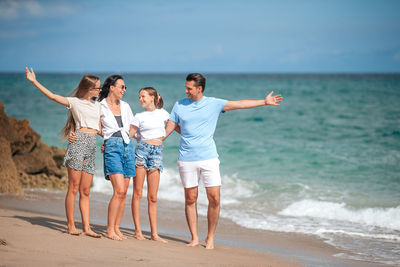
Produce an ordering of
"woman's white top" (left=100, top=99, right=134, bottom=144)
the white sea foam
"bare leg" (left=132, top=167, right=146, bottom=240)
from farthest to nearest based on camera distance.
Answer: the white sea foam, "bare leg" (left=132, top=167, right=146, bottom=240), "woman's white top" (left=100, top=99, right=134, bottom=144)

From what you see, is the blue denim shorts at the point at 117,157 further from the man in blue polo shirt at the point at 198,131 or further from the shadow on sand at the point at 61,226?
the shadow on sand at the point at 61,226

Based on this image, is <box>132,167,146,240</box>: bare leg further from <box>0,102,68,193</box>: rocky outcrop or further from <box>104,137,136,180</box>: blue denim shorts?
<box>0,102,68,193</box>: rocky outcrop

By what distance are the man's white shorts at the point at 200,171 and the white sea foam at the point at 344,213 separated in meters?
3.66

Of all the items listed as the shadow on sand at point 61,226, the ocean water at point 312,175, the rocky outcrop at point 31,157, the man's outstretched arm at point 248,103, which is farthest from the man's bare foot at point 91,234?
the rocky outcrop at point 31,157

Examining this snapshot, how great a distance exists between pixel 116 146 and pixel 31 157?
16.7 feet

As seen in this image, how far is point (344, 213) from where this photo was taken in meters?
8.70

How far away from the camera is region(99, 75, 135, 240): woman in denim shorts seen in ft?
17.1

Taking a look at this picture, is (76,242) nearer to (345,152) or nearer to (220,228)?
(220,228)

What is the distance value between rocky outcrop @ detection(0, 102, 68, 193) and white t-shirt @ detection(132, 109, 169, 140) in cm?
448

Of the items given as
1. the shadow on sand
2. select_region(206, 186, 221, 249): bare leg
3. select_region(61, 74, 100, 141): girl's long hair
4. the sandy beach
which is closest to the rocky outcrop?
the sandy beach

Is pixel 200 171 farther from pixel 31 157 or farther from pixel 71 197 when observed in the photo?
pixel 31 157

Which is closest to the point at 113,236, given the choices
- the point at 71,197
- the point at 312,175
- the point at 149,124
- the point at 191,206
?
the point at 71,197

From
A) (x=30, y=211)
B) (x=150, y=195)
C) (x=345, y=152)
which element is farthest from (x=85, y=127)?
(x=345, y=152)

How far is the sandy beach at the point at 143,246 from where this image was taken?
4.32 metres
